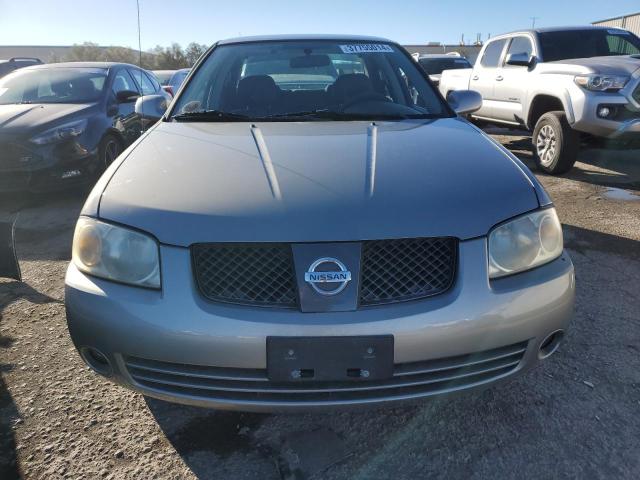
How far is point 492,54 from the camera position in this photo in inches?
306

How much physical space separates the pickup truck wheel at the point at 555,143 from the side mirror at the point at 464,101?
3.03 meters

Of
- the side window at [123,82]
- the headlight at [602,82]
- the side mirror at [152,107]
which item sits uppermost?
the headlight at [602,82]

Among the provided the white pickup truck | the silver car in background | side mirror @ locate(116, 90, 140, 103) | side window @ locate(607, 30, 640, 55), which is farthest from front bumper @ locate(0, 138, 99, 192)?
side window @ locate(607, 30, 640, 55)

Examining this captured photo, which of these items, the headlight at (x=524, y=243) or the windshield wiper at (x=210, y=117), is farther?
the windshield wiper at (x=210, y=117)

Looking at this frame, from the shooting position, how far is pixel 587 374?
7.63ft

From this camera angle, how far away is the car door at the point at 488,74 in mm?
7438

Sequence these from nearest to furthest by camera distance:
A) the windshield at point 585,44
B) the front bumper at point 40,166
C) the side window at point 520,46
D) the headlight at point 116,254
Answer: the headlight at point 116,254
the front bumper at point 40,166
the windshield at point 585,44
the side window at point 520,46

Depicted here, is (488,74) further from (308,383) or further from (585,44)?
(308,383)

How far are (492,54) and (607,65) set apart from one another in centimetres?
261

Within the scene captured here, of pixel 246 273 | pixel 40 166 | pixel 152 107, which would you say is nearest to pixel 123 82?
pixel 40 166

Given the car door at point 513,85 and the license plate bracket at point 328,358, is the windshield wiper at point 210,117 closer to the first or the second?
the license plate bracket at point 328,358

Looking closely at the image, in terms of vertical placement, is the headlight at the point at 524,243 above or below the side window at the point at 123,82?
below

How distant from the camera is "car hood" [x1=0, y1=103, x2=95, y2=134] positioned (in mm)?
5062

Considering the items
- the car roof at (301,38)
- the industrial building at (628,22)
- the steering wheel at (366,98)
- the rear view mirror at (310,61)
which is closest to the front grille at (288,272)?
the steering wheel at (366,98)
